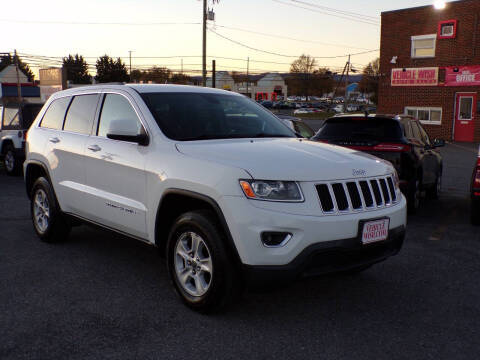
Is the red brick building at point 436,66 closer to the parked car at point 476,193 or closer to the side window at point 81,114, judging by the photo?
the parked car at point 476,193

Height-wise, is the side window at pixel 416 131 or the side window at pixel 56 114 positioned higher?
the side window at pixel 56 114

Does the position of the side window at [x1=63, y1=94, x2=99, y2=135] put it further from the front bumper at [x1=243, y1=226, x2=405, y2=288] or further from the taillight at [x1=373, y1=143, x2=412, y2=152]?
the taillight at [x1=373, y1=143, x2=412, y2=152]

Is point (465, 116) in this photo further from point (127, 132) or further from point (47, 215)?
point (127, 132)

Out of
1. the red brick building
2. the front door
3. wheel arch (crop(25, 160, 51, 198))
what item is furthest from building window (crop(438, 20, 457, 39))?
wheel arch (crop(25, 160, 51, 198))

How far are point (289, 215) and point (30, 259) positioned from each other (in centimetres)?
345

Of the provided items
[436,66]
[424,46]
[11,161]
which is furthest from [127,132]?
[424,46]

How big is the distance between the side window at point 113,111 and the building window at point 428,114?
2519cm

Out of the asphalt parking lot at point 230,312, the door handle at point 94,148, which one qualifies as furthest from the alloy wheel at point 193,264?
the door handle at point 94,148

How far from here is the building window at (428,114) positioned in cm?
2790

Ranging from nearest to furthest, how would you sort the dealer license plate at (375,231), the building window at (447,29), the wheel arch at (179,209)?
the wheel arch at (179,209) → the dealer license plate at (375,231) → the building window at (447,29)

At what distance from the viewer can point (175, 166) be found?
4.17 meters

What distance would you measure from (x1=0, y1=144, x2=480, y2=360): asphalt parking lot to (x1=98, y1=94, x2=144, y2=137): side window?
1499mm

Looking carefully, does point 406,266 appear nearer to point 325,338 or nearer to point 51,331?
point 325,338

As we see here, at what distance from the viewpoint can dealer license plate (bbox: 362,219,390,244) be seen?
387 cm
